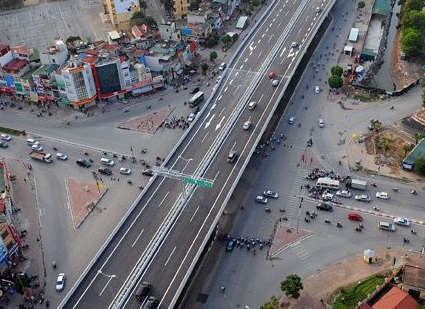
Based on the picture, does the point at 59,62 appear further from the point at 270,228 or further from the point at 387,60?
the point at 387,60

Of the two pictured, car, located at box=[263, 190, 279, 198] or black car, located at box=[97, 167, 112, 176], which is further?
black car, located at box=[97, 167, 112, 176]

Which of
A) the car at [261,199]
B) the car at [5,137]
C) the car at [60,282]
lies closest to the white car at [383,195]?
the car at [261,199]

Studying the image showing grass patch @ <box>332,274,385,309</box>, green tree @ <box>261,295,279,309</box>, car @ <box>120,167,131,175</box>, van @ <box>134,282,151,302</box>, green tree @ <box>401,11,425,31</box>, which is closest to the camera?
van @ <box>134,282,151,302</box>

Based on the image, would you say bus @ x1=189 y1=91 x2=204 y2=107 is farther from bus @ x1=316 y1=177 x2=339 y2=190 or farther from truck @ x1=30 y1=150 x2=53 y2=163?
bus @ x1=316 y1=177 x2=339 y2=190

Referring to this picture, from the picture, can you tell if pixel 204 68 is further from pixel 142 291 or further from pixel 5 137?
pixel 142 291

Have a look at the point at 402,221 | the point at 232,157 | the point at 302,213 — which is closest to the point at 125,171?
the point at 232,157

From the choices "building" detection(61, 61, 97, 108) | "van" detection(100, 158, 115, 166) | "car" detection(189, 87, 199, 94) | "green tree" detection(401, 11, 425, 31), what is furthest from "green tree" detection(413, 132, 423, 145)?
"building" detection(61, 61, 97, 108)

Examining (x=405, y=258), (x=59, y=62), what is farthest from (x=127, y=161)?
(x=405, y=258)
